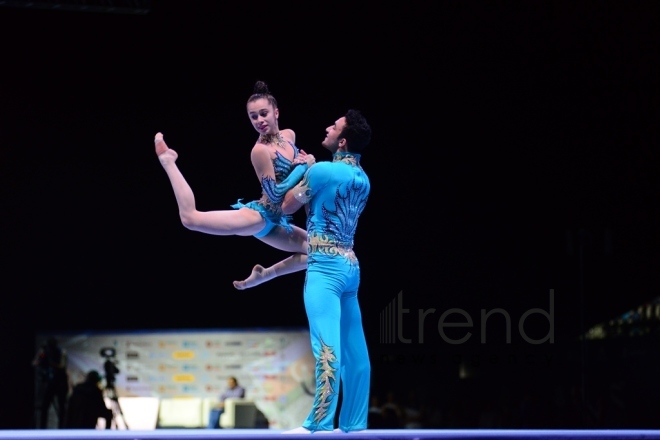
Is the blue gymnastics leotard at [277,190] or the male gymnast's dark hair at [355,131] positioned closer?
the male gymnast's dark hair at [355,131]

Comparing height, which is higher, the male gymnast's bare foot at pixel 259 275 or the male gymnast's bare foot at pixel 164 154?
the male gymnast's bare foot at pixel 164 154

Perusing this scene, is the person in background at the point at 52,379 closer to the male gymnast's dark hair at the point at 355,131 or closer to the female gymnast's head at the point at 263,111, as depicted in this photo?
the female gymnast's head at the point at 263,111

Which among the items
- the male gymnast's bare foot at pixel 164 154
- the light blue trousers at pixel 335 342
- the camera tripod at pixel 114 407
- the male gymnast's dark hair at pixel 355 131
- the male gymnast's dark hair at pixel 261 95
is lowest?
the camera tripod at pixel 114 407

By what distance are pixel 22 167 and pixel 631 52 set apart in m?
5.76

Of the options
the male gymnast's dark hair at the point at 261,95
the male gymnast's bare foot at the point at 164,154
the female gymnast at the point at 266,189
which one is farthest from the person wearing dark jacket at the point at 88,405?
the male gymnast's dark hair at the point at 261,95

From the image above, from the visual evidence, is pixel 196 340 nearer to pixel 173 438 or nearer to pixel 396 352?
pixel 396 352

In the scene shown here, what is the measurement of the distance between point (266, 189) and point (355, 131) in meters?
0.55

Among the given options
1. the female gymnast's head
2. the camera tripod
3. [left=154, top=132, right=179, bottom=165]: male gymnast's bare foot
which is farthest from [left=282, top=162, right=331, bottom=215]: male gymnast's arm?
the camera tripod

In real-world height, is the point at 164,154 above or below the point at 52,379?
above

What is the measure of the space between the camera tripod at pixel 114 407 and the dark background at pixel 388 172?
0.65m

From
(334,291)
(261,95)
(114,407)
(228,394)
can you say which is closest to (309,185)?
(334,291)

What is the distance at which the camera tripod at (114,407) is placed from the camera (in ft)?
29.8

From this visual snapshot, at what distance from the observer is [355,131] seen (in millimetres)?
4434

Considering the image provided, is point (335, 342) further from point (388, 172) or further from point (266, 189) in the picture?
point (388, 172)
